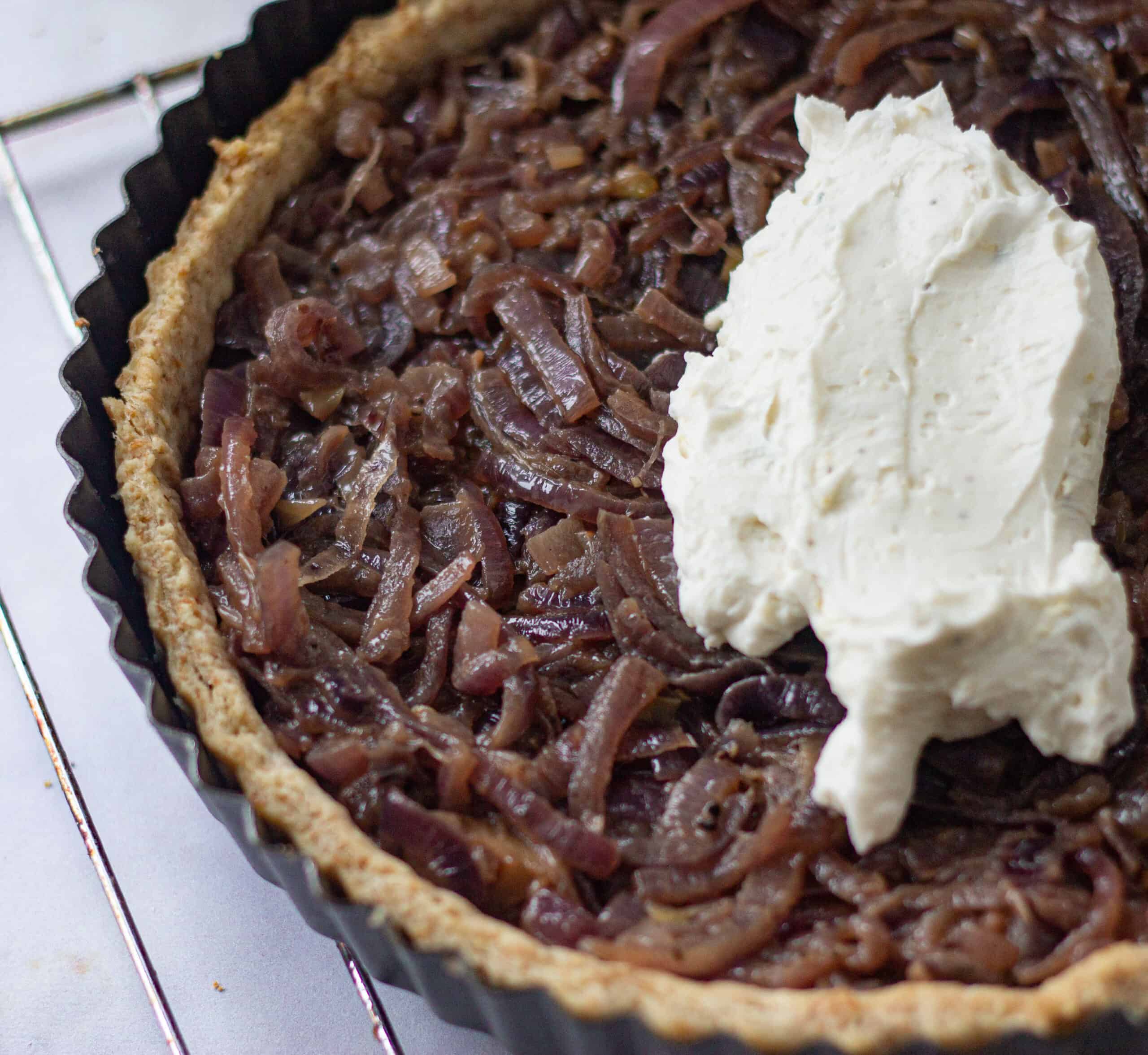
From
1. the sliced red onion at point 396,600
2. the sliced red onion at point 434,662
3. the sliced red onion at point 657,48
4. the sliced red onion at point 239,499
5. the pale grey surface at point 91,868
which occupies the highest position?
the sliced red onion at point 657,48

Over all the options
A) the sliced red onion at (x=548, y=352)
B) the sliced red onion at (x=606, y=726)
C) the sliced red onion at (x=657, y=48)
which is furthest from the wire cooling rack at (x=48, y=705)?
the sliced red onion at (x=657, y=48)

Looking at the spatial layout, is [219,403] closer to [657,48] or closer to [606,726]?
[606,726]

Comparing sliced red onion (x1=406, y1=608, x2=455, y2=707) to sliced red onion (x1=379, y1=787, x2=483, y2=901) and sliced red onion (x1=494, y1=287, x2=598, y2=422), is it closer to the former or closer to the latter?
sliced red onion (x1=379, y1=787, x2=483, y2=901)

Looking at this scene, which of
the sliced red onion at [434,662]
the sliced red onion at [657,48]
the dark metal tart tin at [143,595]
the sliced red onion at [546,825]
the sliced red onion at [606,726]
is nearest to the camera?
the dark metal tart tin at [143,595]

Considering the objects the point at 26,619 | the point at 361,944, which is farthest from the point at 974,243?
the point at 26,619

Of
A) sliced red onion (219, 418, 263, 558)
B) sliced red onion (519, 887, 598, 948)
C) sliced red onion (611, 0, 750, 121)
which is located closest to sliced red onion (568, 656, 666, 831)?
sliced red onion (519, 887, 598, 948)

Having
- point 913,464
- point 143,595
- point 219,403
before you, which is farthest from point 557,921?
point 219,403

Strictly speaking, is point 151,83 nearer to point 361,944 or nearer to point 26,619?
point 26,619

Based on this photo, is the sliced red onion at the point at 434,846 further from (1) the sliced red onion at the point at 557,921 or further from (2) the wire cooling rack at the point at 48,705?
(2) the wire cooling rack at the point at 48,705
